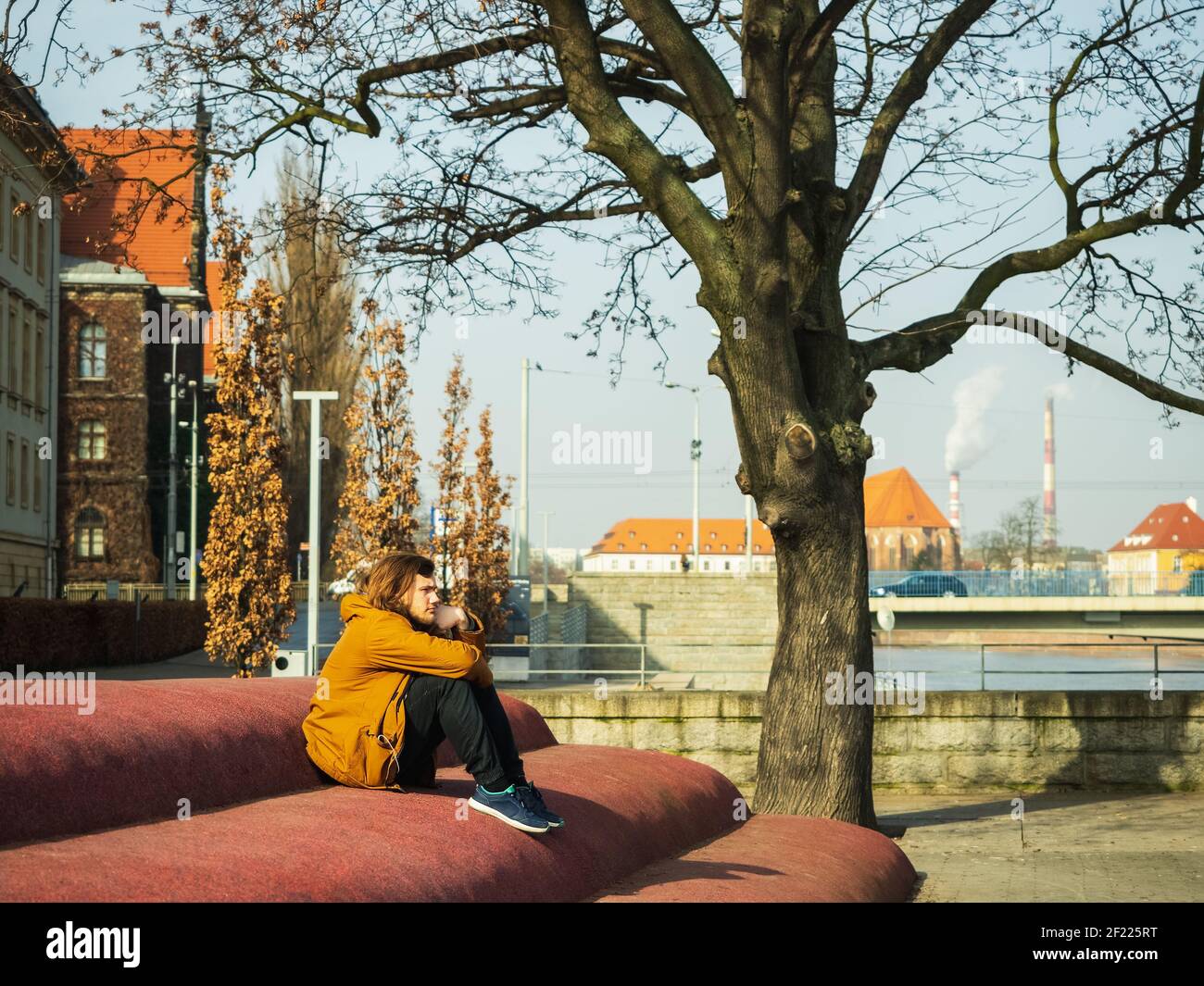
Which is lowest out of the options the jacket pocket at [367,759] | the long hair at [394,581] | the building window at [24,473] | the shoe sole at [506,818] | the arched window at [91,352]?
the shoe sole at [506,818]

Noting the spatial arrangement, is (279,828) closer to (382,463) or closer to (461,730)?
(461,730)

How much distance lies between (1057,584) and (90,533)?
36.6 m

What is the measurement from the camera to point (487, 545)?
41.0 metres

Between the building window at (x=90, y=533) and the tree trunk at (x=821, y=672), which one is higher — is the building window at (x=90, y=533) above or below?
above

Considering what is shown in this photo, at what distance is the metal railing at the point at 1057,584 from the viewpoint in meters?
50.5

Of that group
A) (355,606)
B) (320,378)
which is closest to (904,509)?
(320,378)

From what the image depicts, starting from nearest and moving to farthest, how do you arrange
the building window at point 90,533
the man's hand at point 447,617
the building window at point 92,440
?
the man's hand at point 447,617 < the building window at point 90,533 < the building window at point 92,440

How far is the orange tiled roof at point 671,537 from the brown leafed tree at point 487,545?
119 m

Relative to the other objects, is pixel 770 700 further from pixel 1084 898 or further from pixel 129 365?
pixel 129 365

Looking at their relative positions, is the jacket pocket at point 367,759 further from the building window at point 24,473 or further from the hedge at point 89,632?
the building window at point 24,473

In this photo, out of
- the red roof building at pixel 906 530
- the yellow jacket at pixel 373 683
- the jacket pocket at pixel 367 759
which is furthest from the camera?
the red roof building at pixel 906 530

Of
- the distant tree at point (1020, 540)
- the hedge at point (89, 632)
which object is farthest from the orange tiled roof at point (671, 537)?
the hedge at point (89, 632)
